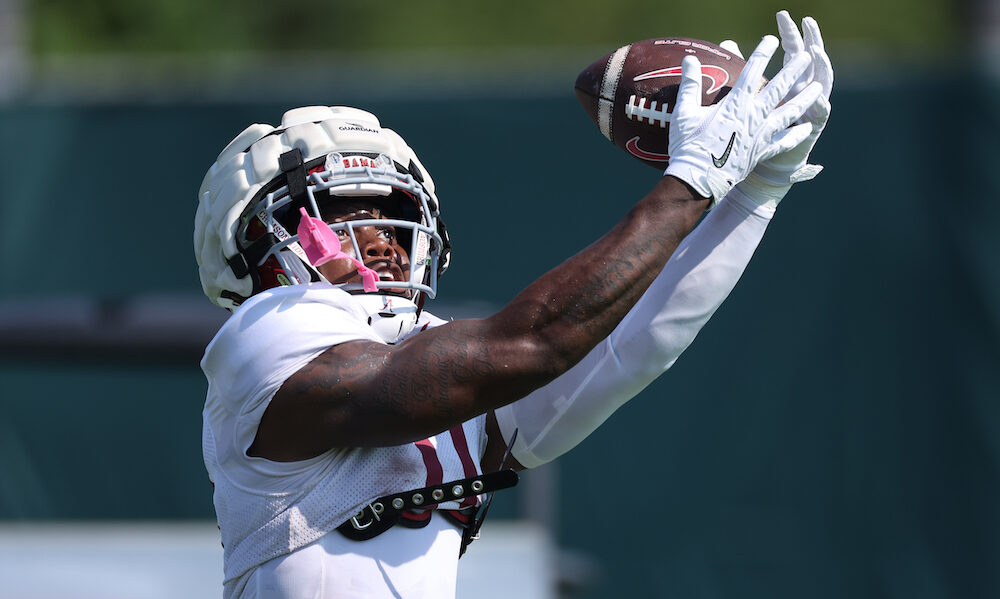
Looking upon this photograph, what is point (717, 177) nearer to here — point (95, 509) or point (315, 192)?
point (315, 192)

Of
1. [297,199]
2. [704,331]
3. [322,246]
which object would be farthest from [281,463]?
[704,331]

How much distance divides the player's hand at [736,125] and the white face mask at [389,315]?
0.51 m

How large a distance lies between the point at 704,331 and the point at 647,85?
3.54 metres

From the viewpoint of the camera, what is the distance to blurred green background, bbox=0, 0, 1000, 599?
5.61m

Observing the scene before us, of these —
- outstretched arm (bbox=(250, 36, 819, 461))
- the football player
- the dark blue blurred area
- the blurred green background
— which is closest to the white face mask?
the football player

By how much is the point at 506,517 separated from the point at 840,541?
157cm

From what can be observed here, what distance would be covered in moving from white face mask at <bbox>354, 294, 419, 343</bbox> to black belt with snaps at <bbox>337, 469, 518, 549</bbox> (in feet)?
0.89

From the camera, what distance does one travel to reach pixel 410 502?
2037mm

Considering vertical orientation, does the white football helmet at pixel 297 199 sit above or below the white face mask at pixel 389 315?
above

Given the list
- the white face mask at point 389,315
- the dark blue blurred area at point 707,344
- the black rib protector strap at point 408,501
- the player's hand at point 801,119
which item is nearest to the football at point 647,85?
the player's hand at point 801,119

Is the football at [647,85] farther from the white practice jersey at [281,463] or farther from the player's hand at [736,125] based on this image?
the white practice jersey at [281,463]

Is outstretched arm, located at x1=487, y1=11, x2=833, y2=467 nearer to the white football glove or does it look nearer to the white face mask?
the white football glove

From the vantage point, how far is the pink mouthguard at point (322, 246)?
2.10 metres

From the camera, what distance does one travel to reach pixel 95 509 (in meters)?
5.96
